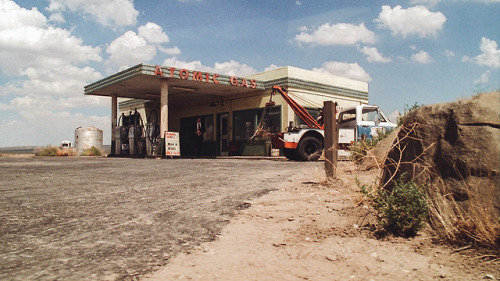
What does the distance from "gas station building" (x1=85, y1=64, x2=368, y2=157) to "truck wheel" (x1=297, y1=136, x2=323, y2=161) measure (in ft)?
16.9

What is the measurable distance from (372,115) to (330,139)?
8.73 m

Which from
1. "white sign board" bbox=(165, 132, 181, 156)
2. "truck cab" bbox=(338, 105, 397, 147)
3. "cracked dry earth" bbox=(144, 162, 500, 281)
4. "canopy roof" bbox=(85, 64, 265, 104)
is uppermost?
"canopy roof" bbox=(85, 64, 265, 104)

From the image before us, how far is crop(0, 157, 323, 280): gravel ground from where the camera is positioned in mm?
2686

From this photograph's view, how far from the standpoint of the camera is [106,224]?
149 inches

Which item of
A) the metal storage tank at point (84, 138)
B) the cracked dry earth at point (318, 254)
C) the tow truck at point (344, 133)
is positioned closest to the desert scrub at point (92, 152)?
the metal storage tank at point (84, 138)

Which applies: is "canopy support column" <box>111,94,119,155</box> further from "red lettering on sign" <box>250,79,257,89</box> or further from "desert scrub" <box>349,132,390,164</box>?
"desert scrub" <box>349,132,390,164</box>

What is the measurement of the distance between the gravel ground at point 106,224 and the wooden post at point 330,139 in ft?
3.50

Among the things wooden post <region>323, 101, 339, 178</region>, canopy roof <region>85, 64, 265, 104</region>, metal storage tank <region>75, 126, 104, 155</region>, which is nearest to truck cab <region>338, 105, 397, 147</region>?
canopy roof <region>85, 64, 265, 104</region>

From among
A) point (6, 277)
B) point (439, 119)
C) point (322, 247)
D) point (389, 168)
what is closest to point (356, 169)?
point (389, 168)

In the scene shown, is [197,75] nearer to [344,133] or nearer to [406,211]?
[344,133]

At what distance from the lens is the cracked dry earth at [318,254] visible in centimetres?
261

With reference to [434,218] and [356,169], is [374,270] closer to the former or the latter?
[434,218]

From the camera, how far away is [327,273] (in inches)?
105

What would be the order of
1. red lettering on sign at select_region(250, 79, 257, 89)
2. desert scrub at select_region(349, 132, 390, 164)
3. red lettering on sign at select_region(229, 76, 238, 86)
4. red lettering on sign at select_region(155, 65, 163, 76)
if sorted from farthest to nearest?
red lettering on sign at select_region(250, 79, 257, 89) → red lettering on sign at select_region(229, 76, 238, 86) → red lettering on sign at select_region(155, 65, 163, 76) → desert scrub at select_region(349, 132, 390, 164)
